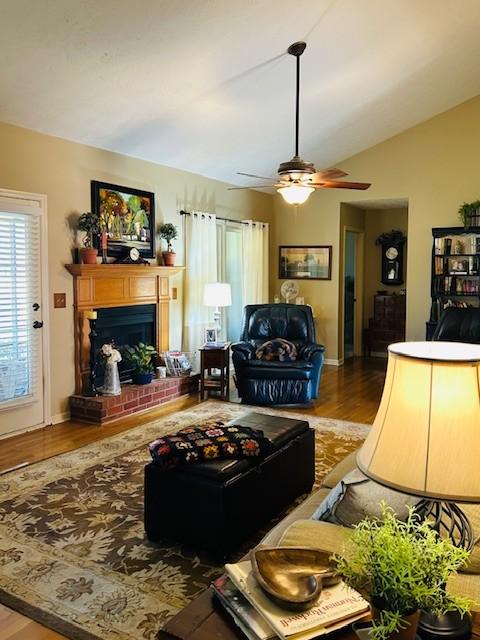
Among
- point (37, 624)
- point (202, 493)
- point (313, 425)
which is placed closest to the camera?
point (37, 624)

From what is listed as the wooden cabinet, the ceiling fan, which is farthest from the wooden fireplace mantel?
the wooden cabinet

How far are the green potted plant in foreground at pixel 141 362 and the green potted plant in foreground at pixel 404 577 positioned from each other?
4.75m

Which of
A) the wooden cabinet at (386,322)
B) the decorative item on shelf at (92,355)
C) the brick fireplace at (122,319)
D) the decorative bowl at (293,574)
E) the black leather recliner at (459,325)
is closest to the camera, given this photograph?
the decorative bowl at (293,574)

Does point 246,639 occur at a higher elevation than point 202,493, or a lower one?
higher

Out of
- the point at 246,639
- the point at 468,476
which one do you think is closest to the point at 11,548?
the point at 246,639

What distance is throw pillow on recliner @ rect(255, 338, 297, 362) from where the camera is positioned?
5926 millimetres

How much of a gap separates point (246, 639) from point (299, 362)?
4650 millimetres

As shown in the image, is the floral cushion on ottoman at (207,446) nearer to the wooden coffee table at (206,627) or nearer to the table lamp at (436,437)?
the wooden coffee table at (206,627)

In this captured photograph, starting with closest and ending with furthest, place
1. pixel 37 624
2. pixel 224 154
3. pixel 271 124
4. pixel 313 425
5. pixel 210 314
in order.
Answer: pixel 37 624, pixel 313 425, pixel 271 124, pixel 224 154, pixel 210 314

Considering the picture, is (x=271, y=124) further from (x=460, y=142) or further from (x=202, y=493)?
(x=202, y=493)

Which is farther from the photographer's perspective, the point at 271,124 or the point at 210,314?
the point at 210,314

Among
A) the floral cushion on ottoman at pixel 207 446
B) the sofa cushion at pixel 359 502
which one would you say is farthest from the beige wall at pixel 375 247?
A: the sofa cushion at pixel 359 502

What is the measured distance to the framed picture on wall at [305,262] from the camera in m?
8.27

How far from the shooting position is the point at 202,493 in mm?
2643
